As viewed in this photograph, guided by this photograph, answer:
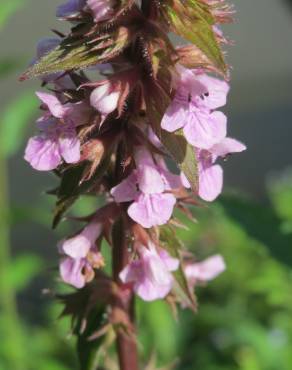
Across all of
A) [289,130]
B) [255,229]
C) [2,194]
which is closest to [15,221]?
[2,194]

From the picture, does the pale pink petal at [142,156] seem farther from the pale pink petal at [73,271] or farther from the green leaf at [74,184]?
the pale pink petal at [73,271]

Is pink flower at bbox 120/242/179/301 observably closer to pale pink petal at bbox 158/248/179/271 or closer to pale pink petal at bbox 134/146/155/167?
pale pink petal at bbox 158/248/179/271

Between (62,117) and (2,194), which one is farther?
(2,194)

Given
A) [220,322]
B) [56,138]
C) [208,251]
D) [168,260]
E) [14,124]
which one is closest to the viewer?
[56,138]

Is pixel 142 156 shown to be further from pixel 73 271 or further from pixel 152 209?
pixel 73 271

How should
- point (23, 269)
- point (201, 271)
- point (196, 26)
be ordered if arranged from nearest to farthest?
point (196, 26) → point (201, 271) → point (23, 269)

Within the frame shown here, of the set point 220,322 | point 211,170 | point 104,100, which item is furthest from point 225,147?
point 220,322

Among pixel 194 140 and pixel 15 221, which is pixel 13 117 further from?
pixel 194 140

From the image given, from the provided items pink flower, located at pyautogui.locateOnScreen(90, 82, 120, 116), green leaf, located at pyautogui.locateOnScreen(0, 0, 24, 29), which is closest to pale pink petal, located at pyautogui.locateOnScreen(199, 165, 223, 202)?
pink flower, located at pyautogui.locateOnScreen(90, 82, 120, 116)
